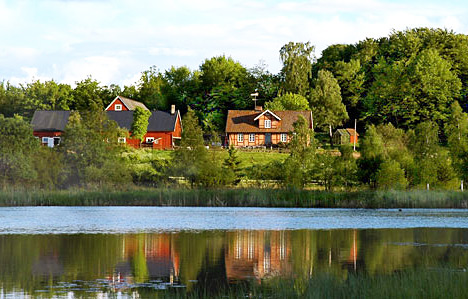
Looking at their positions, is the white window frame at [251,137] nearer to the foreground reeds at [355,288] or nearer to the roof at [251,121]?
the roof at [251,121]

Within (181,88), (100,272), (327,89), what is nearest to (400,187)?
(100,272)

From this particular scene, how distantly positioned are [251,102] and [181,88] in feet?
44.9

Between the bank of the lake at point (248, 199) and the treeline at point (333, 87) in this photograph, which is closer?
the bank of the lake at point (248, 199)

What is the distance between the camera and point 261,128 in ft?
328

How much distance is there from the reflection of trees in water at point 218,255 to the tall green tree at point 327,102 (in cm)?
7120


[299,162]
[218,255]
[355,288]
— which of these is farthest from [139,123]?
[355,288]

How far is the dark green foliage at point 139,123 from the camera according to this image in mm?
94938

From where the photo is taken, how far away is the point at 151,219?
38344 mm

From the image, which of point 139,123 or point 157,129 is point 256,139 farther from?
point 139,123

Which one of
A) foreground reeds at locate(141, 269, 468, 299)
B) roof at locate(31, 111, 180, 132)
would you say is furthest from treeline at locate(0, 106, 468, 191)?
foreground reeds at locate(141, 269, 468, 299)

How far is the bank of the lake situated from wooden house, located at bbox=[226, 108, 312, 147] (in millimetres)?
51323

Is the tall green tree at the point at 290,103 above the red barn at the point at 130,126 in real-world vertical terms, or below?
above

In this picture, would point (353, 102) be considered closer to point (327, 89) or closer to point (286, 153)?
point (327, 89)

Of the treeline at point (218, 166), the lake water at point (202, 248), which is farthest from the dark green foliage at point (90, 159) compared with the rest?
the lake water at point (202, 248)
